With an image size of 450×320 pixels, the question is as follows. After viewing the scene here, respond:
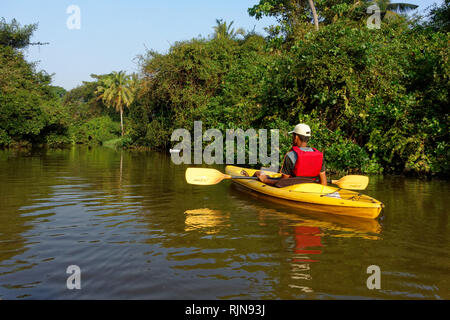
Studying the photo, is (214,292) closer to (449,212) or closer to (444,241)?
(444,241)

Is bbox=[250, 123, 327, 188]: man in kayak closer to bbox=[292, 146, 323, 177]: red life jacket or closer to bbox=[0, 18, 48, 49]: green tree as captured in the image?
bbox=[292, 146, 323, 177]: red life jacket

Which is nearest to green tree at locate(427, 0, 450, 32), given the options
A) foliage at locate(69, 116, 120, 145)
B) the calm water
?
the calm water

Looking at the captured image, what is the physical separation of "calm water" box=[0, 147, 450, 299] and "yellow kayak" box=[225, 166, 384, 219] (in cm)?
17

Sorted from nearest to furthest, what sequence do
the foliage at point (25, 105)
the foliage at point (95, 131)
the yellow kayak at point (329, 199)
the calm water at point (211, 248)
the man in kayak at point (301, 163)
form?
1. the calm water at point (211, 248)
2. the yellow kayak at point (329, 199)
3. the man in kayak at point (301, 163)
4. the foliage at point (25, 105)
5. the foliage at point (95, 131)

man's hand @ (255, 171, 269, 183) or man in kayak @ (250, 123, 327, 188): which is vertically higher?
man in kayak @ (250, 123, 327, 188)

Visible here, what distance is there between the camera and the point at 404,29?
49.7 ft

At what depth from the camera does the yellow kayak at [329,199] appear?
6.05 meters

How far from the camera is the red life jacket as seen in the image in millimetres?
6805

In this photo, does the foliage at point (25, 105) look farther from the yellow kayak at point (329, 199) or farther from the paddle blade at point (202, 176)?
the yellow kayak at point (329, 199)

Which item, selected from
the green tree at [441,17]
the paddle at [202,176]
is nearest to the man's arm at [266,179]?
the paddle at [202,176]

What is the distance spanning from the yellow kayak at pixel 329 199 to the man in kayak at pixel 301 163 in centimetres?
22

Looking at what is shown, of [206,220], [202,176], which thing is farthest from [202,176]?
[206,220]

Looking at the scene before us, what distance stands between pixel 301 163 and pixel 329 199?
2.82 feet

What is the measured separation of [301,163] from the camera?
686 centimetres
